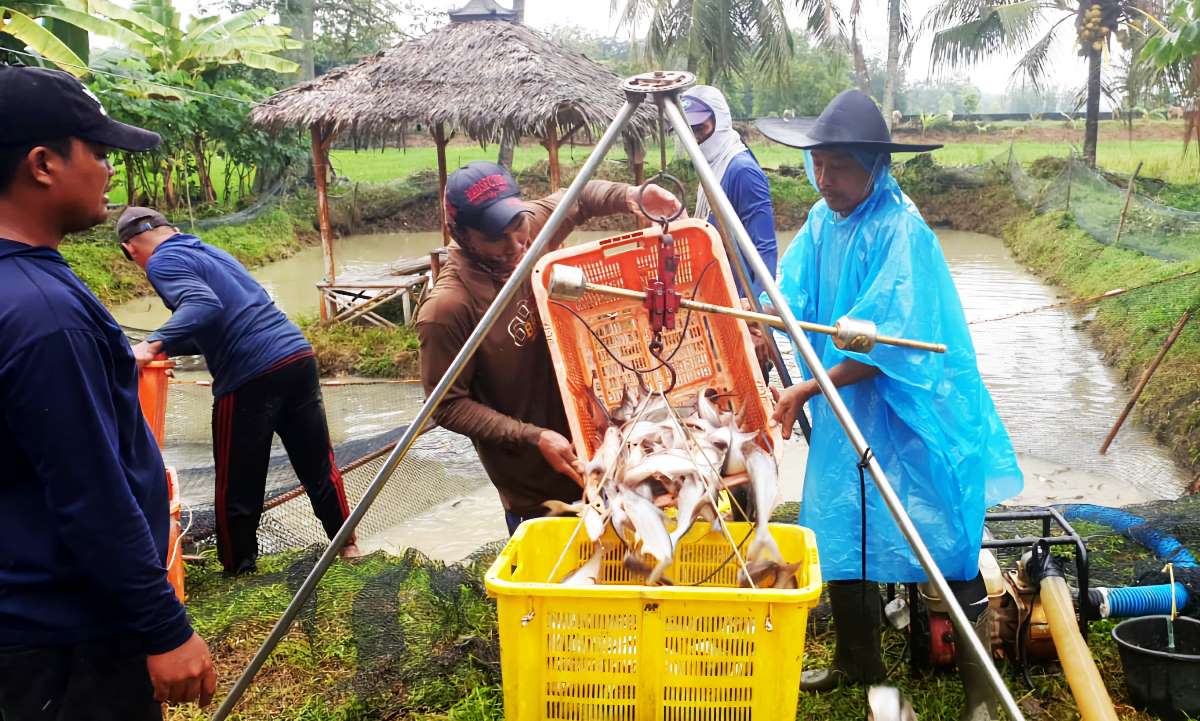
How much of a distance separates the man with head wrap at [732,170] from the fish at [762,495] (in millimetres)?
2180

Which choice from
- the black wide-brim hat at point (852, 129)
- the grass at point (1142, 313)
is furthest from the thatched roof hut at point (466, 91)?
the black wide-brim hat at point (852, 129)

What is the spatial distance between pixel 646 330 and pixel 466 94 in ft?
29.4

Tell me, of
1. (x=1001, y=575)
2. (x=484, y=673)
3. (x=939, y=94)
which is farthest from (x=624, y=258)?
(x=939, y=94)

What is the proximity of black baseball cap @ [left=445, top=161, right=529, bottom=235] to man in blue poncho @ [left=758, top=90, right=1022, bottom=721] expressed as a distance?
0.95m

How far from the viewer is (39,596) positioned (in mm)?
1860

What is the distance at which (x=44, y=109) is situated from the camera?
1.83 metres

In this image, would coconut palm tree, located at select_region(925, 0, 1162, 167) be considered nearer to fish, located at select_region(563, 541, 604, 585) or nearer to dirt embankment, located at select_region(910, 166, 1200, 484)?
dirt embankment, located at select_region(910, 166, 1200, 484)

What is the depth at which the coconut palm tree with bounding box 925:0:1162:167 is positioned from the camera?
2092cm

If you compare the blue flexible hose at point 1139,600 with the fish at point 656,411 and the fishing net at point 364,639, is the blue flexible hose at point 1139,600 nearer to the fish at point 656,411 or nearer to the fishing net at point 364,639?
the fish at point 656,411

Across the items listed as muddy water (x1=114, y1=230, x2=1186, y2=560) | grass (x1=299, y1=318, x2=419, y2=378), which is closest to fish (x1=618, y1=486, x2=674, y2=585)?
muddy water (x1=114, y1=230, x2=1186, y2=560)

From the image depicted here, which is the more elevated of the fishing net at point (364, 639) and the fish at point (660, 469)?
the fish at point (660, 469)

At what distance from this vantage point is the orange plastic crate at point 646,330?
3.17 metres

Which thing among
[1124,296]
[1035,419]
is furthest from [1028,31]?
[1035,419]

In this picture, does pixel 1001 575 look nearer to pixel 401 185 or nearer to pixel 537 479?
pixel 537 479
